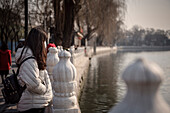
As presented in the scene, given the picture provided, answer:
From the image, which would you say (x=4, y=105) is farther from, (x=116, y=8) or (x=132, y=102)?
(x=116, y=8)

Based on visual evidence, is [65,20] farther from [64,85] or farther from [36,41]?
[36,41]

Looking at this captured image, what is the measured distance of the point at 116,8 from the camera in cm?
2134

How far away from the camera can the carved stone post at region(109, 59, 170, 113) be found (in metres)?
1.32

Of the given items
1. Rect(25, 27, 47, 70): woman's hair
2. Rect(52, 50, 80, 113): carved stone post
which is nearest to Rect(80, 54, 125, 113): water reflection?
Rect(52, 50, 80, 113): carved stone post

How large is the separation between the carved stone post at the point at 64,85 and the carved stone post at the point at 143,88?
2.98 m

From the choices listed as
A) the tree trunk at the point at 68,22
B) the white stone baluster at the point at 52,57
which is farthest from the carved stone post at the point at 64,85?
the tree trunk at the point at 68,22

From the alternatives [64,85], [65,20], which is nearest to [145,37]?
[65,20]

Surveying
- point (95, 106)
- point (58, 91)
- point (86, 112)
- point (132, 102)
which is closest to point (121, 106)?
point (132, 102)

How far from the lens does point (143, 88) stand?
1357 millimetres

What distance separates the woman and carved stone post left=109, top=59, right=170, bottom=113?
255 cm

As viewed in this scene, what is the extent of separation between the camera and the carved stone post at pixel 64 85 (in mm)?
4332

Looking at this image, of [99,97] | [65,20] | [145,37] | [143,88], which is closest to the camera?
[143,88]

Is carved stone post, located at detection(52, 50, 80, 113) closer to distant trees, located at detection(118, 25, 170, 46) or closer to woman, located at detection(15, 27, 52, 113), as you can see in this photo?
woman, located at detection(15, 27, 52, 113)

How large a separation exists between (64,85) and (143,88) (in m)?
3.08
